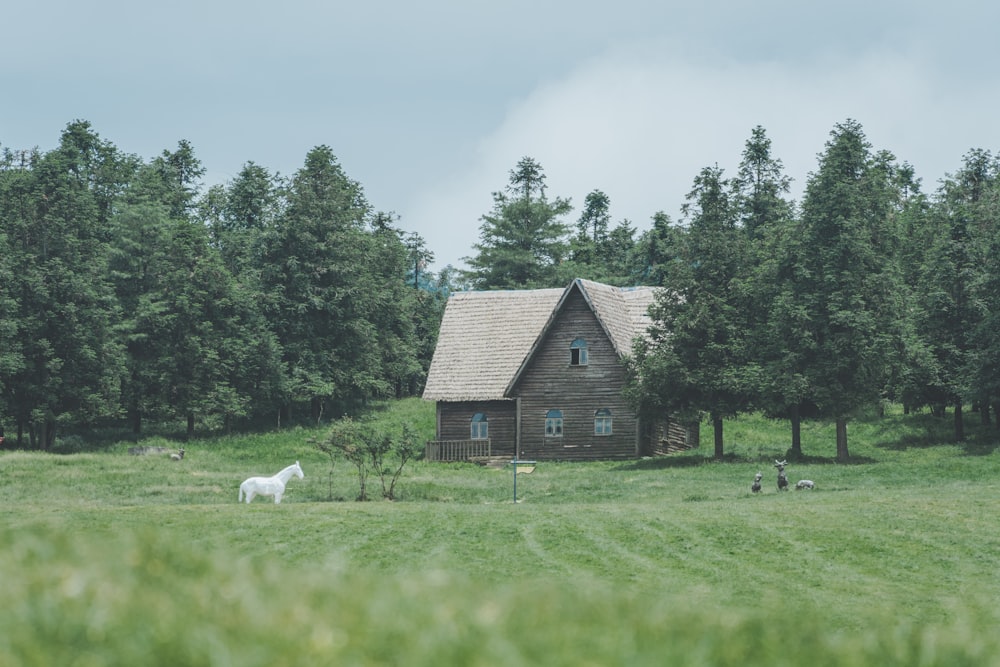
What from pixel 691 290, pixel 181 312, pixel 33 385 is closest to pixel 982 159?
pixel 691 290

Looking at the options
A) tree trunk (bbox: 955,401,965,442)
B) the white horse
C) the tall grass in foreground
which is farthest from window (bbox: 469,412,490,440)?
the tall grass in foreground

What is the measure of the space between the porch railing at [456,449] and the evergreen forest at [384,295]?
8586 millimetres

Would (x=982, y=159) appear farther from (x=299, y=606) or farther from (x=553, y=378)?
(x=299, y=606)

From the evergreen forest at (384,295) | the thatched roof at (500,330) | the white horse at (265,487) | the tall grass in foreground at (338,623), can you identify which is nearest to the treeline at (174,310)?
the evergreen forest at (384,295)

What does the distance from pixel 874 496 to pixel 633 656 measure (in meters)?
26.5

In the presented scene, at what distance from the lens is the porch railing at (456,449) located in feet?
171

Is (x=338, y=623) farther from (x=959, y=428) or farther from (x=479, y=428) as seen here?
(x=959, y=428)

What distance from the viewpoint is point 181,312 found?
207 ft

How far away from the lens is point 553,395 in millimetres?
52125

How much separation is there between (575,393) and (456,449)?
6341mm

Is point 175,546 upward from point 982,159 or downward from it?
downward

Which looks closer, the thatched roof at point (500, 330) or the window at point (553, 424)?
the window at point (553, 424)

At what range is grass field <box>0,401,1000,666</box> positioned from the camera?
17.0ft

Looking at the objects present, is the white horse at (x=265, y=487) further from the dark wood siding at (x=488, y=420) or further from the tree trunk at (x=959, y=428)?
the tree trunk at (x=959, y=428)
